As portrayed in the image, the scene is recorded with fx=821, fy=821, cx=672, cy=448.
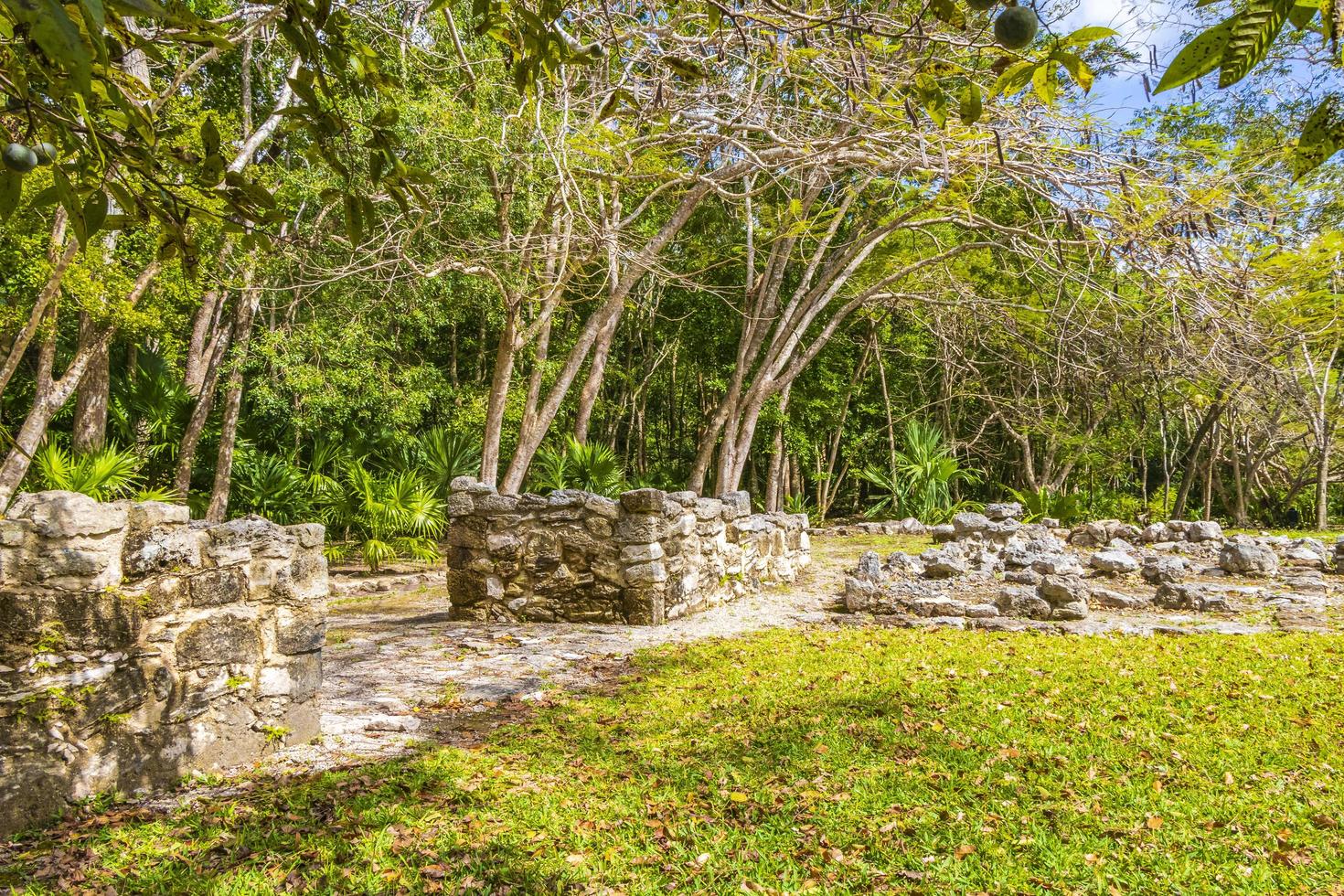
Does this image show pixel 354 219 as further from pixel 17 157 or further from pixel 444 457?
pixel 444 457

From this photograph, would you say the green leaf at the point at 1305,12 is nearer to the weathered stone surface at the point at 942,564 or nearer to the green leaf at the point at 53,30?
the green leaf at the point at 53,30

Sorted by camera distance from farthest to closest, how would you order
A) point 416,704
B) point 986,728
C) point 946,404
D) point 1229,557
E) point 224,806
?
point 946,404
point 1229,557
point 416,704
point 986,728
point 224,806

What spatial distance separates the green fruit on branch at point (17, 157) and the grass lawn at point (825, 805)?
6.78 ft

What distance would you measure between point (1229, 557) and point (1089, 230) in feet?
19.9

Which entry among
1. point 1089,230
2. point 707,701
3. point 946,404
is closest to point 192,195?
point 707,701

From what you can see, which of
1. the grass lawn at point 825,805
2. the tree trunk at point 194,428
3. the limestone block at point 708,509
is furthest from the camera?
the tree trunk at point 194,428

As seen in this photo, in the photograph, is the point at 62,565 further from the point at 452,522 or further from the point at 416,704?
the point at 452,522

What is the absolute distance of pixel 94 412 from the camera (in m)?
9.61

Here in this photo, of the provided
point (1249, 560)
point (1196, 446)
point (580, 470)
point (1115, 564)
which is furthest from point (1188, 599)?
point (1196, 446)

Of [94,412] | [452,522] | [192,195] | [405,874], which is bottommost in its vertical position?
[405,874]

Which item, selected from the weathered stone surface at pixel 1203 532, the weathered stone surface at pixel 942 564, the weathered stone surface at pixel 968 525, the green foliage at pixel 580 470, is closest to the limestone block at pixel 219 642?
the weathered stone surface at pixel 942 564

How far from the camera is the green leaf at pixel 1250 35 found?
0.77 metres

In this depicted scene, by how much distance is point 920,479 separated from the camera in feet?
54.9

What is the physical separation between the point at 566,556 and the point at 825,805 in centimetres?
392
